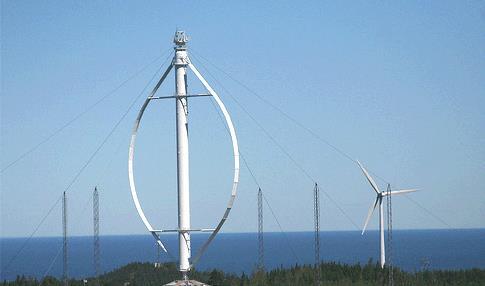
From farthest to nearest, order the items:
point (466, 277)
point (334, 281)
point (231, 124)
Answer: point (466, 277) → point (334, 281) → point (231, 124)

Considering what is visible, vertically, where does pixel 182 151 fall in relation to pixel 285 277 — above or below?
above

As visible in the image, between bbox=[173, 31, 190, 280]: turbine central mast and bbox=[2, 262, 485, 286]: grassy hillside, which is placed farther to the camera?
bbox=[2, 262, 485, 286]: grassy hillside

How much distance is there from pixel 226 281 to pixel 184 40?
26277mm

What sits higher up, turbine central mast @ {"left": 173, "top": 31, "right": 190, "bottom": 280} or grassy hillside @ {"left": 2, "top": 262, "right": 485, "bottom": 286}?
turbine central mast @ {"left": 173, "top": 31, "right": 190, "bottom": 280}

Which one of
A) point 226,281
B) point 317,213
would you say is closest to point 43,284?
point 226,281

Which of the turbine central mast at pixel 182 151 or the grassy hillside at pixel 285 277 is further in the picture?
the grassy hillside at pixel 285 277

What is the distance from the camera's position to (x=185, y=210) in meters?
70.2

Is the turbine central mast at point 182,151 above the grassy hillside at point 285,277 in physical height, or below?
above

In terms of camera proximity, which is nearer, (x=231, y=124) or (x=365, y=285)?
(x=231, y=124)

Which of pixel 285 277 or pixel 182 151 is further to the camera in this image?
pixel 285 277

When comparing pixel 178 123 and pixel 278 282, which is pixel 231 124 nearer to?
pixel 178 123

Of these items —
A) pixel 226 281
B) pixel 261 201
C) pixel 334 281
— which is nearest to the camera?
pixel 261 201

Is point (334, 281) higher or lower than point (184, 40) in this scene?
lower

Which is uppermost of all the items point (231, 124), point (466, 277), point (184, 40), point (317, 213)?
point (184, 40)
